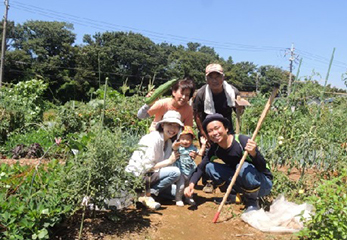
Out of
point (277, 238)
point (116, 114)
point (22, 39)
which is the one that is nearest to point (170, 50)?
point (22, 39)

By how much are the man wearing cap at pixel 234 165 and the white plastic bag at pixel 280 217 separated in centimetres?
12

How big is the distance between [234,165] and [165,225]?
895 millimetres

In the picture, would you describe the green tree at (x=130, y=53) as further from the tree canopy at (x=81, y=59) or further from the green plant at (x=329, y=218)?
the green plant at (x=329, y=218)

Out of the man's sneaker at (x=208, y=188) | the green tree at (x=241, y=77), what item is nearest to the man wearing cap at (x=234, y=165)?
the man's sneaker at (x=208, y=188)

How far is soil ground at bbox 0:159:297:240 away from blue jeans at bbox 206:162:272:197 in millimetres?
275

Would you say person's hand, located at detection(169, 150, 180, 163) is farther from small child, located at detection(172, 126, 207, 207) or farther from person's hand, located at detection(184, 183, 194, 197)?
person's hand, located at detection(184, 183, 194, 197)

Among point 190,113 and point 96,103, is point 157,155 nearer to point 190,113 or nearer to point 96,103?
point 190,113

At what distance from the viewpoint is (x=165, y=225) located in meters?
2.69

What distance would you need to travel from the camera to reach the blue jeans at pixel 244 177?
113 inches

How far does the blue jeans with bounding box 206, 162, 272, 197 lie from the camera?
2.87 meters

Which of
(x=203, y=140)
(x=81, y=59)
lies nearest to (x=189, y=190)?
(x=203, y=140)

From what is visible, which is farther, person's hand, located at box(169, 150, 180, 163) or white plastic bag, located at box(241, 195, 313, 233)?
person's hand, located at box(169, 150, 180, 163)

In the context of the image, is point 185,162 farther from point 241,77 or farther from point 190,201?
point 241,77

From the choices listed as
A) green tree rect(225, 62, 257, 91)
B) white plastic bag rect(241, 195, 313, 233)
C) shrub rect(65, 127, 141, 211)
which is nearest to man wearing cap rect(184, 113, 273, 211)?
white plastic bag rect(241, 195, 313, 233)
